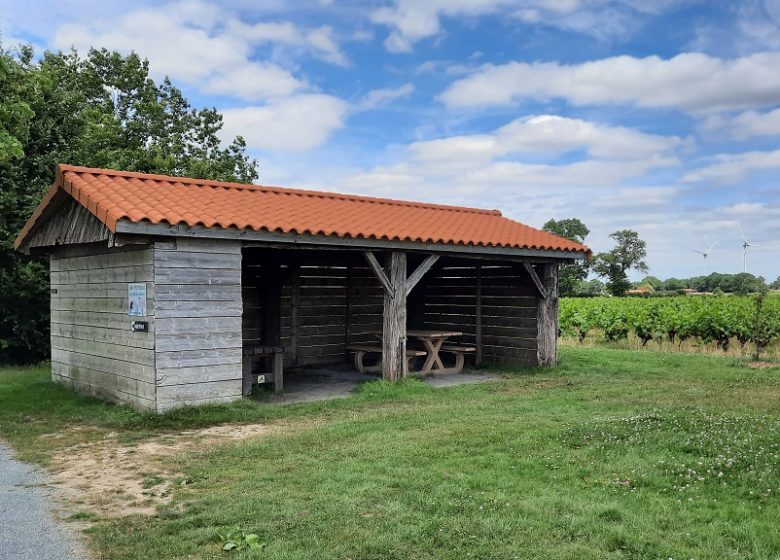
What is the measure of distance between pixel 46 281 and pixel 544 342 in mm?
10271

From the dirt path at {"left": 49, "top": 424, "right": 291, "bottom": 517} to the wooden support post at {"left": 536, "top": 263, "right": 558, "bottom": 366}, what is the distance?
6760mm

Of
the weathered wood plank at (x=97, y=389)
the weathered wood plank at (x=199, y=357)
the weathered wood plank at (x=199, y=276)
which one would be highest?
the weathered wood plank at (x=199, y=276)

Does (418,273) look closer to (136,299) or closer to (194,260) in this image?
(194,260)

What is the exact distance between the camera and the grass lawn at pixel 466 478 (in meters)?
4.12

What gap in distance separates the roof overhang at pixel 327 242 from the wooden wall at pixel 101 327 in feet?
1.74

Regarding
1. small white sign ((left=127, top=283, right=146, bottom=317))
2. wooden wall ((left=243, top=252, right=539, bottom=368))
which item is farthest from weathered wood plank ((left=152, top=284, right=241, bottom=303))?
wooden wall ((left=243, top=252, right=539, bottom=368))

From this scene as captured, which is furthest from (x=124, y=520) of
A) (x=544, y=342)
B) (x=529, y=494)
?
(x=544, y=342)

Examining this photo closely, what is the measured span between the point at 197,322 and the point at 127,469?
8.97 ft

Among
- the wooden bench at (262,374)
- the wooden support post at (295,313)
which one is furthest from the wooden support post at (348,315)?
the wooden bench at (262,374)

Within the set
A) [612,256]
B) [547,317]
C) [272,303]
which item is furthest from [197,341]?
[612,256]

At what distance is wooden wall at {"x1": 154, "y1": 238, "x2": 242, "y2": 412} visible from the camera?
27.5 feet

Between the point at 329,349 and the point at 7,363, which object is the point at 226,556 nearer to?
the point at 329,349

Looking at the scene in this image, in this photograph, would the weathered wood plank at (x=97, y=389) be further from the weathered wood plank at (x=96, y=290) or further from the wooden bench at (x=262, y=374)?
the wooden bench at (x=262, y=374)

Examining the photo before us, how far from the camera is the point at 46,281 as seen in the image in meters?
14.3
